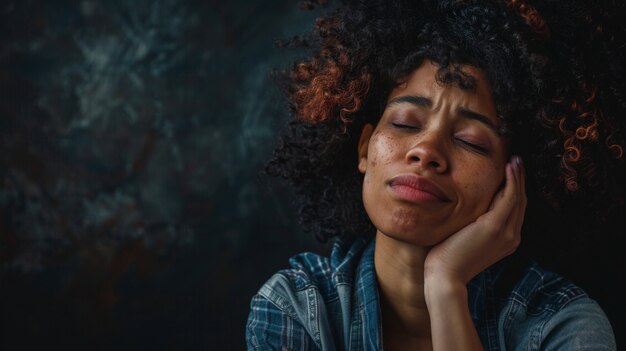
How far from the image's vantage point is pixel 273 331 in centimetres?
249

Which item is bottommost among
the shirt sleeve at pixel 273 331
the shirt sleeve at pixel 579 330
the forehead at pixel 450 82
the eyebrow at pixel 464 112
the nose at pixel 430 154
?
the shirt sleeve at pixel 579 330

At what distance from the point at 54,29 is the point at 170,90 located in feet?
1.59

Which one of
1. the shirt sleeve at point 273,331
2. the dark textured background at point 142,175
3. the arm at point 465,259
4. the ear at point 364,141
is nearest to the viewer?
the arm at point 465,259

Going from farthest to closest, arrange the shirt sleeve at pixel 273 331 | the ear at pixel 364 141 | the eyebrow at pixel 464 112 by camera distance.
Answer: the ear at pixel 364 141
the shirt sleeve at pixel 273 331
the eyebrow at pixel 464 112

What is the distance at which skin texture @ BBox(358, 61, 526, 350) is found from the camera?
7.50ft

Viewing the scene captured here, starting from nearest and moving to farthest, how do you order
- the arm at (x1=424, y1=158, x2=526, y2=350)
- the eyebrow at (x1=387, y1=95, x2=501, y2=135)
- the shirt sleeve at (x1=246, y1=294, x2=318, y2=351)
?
the arm at (x1=424, y1=158, x2=526, y2=350)
the eyebrow at (x1=387, y1=95, x2=501, y2=135)
the shirt sleeve at (x1=246, y1=294, x2=318, y2=351)

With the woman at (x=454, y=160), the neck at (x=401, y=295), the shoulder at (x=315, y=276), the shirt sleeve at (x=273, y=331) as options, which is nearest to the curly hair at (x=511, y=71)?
the woman at (x=454, y=160)

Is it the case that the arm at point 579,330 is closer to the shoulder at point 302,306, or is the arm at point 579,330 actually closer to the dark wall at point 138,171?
the shoulder at point 302,306

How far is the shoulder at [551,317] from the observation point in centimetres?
234

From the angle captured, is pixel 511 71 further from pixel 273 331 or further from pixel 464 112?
pixel 273 331

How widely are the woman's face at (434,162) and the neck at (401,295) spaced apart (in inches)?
7.0

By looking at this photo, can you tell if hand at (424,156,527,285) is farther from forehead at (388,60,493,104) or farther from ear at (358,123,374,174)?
ear at (358,123,374,174)

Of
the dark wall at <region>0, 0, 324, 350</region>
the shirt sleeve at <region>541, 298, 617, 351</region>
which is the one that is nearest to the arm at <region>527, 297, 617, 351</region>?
the shirt sleeve at <region>541, 298, 617, 351</region>

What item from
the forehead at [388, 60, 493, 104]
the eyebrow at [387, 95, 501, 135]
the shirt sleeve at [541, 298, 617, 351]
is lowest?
the shirt sleeve at [541, 298, 617, 351]
